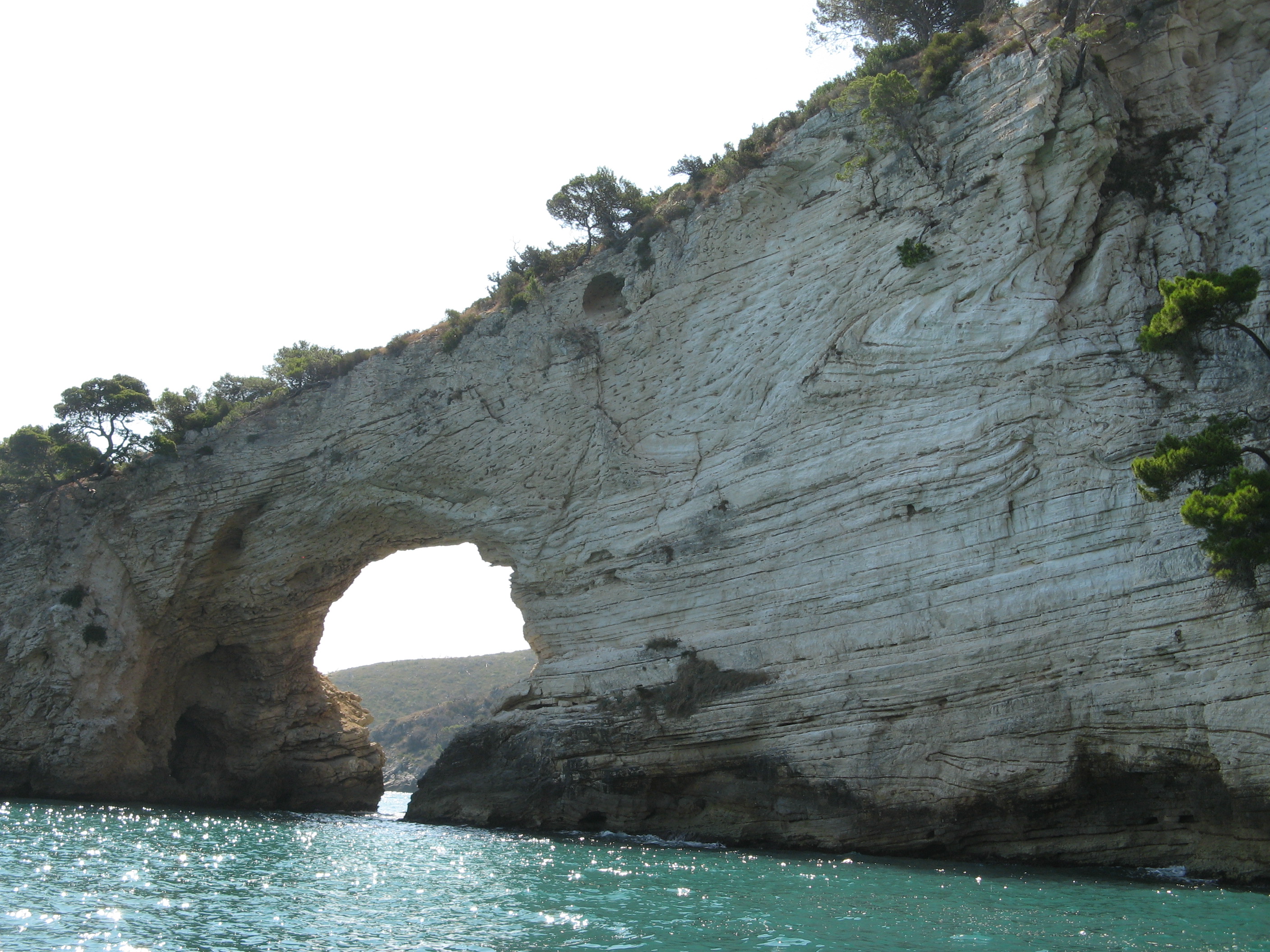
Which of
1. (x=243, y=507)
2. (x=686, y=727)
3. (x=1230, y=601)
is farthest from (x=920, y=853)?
(x=243, y=507)

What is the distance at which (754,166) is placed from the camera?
2262 centimetres

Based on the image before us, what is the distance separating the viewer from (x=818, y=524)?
17.7 metres

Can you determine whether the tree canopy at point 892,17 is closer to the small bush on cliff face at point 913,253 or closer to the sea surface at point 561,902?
the small bush on cliff face at point 913,253

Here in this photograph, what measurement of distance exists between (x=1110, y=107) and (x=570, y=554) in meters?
14.7

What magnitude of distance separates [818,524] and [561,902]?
30.4ft

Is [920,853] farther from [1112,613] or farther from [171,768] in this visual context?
[171,768]

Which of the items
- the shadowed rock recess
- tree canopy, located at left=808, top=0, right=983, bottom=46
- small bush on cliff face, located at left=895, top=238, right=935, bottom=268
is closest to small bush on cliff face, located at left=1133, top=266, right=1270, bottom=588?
the shadowed rock recess

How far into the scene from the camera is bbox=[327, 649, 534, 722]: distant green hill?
7438 centimetres

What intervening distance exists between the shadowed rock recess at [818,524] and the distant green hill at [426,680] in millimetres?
47284

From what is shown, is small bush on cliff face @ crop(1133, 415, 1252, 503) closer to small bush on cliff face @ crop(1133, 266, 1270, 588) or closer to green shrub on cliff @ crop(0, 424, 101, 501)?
small bush on cliff face @ crop(1133, 266, 1270, 588)

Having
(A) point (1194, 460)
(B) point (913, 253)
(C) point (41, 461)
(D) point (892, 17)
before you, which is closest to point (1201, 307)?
(A) point (1194, 460)

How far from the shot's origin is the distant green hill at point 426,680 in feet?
244

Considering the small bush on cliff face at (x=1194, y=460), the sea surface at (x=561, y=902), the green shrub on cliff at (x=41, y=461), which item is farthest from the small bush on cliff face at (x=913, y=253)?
the green shrub on cliff at (x=41, y=461)

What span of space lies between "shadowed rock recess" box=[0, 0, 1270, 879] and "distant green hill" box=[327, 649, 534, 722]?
47.3m
